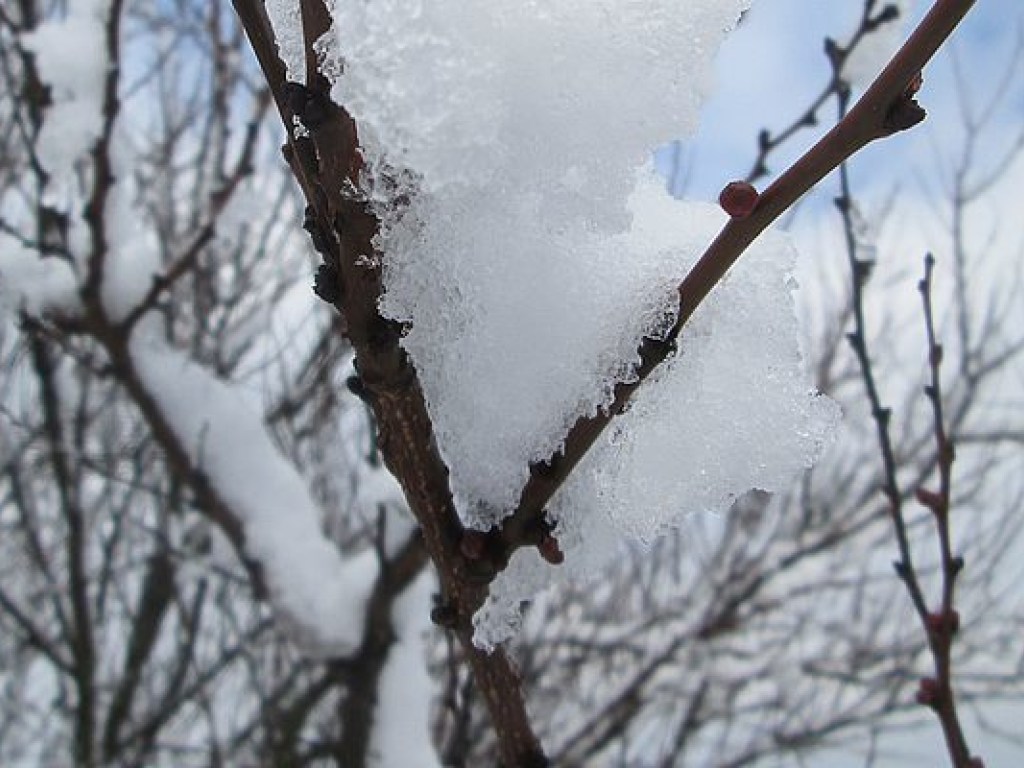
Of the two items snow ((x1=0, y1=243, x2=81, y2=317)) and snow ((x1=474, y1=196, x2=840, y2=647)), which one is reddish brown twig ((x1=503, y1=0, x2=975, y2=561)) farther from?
snow ((x1=0, y1=243, x2=81, y2=317))

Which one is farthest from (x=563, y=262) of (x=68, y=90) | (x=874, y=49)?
(x=68, y=90)

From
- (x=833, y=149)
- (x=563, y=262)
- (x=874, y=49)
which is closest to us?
(x=833, y=149)

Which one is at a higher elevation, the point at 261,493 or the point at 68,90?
the point at 68,90

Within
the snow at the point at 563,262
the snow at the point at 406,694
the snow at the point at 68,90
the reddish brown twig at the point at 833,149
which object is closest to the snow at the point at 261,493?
the snow at the point at 406,694

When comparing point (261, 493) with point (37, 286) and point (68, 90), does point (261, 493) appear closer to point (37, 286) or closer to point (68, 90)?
point (37, 286)

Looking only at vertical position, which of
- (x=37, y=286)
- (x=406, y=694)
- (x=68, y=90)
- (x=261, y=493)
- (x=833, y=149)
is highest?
(x=68, y=90)

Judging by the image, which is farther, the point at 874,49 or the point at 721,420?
the point at 874,49

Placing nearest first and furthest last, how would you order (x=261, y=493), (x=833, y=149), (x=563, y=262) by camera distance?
(x=833, y=149), (x=563, y=262), (x=261, y=493)

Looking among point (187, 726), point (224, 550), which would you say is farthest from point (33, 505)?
point (224, 550)
